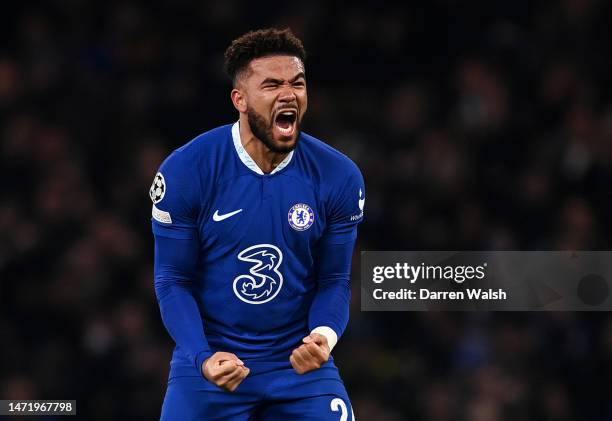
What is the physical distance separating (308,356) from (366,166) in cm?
535

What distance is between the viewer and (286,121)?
4.42 m

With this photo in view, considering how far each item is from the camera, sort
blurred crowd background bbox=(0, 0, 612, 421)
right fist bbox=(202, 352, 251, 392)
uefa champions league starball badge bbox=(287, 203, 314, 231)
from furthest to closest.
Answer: blurred crowd background bbox=(0, 0, 612, 421), uefa champions league starball badge bbox=(287, 203, 314, 231), right fist bbox=(202, 352, 251, 392)

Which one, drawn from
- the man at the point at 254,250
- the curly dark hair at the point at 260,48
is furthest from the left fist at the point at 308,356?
the curly dark hair at the point at 260,48

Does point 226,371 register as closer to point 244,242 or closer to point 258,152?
point 244,242

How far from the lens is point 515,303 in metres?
8.21

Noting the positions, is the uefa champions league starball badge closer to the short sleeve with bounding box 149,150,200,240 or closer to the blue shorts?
the short sleeve with bounding box 149,150,200,240

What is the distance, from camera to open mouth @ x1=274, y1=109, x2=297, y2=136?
4.38m

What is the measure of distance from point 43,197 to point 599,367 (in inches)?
170

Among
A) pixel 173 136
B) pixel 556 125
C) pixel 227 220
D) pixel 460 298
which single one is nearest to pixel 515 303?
pixel 460 298

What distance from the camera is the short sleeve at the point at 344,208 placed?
14.9 feet

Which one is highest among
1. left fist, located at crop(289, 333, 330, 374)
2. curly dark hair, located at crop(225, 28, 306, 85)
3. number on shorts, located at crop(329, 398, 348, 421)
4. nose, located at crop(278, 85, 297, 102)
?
curly dark hair, located at crop(225, 28, 306, 85)

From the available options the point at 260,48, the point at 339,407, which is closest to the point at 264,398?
the point at 339,407

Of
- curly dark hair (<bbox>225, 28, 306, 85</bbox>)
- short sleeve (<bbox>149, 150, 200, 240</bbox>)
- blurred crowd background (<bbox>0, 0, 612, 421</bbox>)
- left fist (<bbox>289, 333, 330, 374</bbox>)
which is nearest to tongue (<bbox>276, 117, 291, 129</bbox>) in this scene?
curly dark hair (<bbox>225, 28, 306, 85</bbox>)

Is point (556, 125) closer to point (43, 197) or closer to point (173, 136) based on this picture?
point (173, 136)
